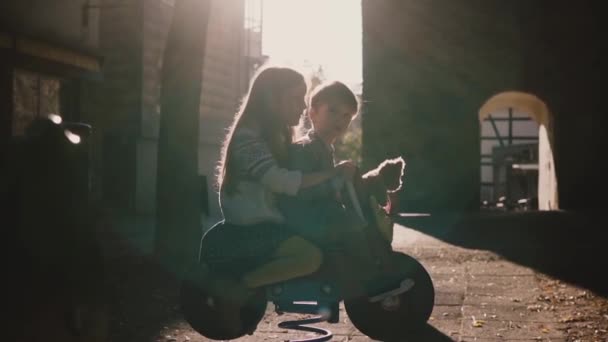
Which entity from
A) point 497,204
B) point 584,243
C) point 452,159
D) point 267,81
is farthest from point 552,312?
point 497,204

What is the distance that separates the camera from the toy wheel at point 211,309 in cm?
387

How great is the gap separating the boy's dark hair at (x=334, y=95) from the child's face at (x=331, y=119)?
2 cm

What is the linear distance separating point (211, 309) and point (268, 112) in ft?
3.37

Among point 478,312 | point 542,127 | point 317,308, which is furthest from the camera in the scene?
point 542,127

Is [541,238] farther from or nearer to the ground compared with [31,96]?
nearer to the ground

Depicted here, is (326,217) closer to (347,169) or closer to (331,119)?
(347,169)

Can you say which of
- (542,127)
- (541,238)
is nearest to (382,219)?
(541,238)

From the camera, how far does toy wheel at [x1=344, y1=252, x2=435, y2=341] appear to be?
164 inches

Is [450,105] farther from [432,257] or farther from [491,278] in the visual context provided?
[491,278]

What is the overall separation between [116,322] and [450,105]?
15015 mm

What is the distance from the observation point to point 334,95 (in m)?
4.07

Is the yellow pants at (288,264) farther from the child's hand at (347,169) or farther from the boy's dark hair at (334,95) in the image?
the boy's dark hair at (334,95)

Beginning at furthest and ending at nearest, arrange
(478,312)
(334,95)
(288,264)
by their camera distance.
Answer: (478,312) → (334,95) → (288,264)

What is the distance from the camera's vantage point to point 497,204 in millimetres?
29875
